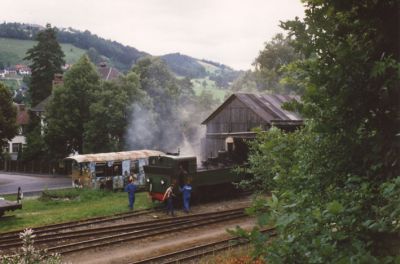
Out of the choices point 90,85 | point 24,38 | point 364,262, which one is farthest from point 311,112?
point 24,38

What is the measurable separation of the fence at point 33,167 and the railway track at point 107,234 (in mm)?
Result: 29318

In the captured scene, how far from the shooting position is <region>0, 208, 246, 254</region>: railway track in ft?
49.8

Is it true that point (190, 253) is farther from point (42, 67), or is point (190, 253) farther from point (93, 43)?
point (93, 43)

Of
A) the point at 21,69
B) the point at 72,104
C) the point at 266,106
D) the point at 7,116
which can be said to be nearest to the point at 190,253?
the point at 266,106

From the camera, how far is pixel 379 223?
3.78 meters

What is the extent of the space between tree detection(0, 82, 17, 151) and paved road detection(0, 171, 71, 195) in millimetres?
3993

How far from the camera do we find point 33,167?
47406 mm

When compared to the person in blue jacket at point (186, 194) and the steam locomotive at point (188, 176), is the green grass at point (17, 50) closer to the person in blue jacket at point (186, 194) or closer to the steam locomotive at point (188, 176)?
the steam locomotive at point (188, 176)

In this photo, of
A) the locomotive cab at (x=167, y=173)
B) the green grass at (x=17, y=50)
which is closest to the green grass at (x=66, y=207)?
the locomotive cab at (x=167, y=173)

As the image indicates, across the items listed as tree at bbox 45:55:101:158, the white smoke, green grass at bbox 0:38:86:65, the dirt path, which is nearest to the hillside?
green grass at bbox 0:38:86:65

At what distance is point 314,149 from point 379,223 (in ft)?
6.19

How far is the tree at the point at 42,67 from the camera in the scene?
5550 centimetres

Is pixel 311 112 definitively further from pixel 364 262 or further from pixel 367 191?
pixel 364 262

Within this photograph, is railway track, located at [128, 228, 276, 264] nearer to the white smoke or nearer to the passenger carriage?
the passenger carriage
